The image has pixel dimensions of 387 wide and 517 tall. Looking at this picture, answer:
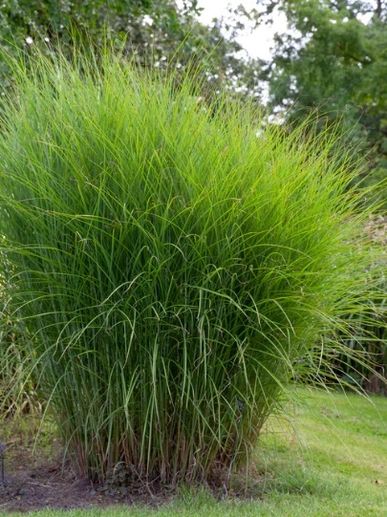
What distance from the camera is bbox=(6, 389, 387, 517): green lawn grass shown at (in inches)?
150

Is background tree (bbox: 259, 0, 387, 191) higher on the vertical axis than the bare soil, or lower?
higher

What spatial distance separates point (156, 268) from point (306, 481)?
164cm

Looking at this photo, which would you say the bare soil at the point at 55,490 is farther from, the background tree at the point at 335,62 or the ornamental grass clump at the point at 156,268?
the background tree at the point at 335,62

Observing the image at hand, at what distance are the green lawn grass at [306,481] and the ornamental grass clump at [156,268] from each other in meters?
0.30

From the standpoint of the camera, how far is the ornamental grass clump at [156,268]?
12.8ft

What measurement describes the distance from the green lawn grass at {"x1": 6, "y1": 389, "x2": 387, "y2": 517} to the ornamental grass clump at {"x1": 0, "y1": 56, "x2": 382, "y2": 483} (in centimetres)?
30

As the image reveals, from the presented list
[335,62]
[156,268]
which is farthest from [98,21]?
[335,62]

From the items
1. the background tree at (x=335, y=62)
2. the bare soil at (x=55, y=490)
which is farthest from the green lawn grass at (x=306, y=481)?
the background tree at (x=335, y=62)

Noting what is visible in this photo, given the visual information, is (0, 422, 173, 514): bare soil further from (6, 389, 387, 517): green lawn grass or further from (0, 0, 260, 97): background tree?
(0, 0, 260, 97): background tree

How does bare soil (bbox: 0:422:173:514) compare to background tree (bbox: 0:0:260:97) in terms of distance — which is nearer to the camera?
bare soil (bbox: 0:422:173:514)

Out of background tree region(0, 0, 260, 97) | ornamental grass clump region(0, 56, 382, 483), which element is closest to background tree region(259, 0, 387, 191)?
background tree region(0, 0, 260, 97)

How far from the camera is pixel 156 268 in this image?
3871mm

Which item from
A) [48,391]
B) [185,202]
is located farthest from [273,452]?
[185,202]

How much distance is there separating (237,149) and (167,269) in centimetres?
76
